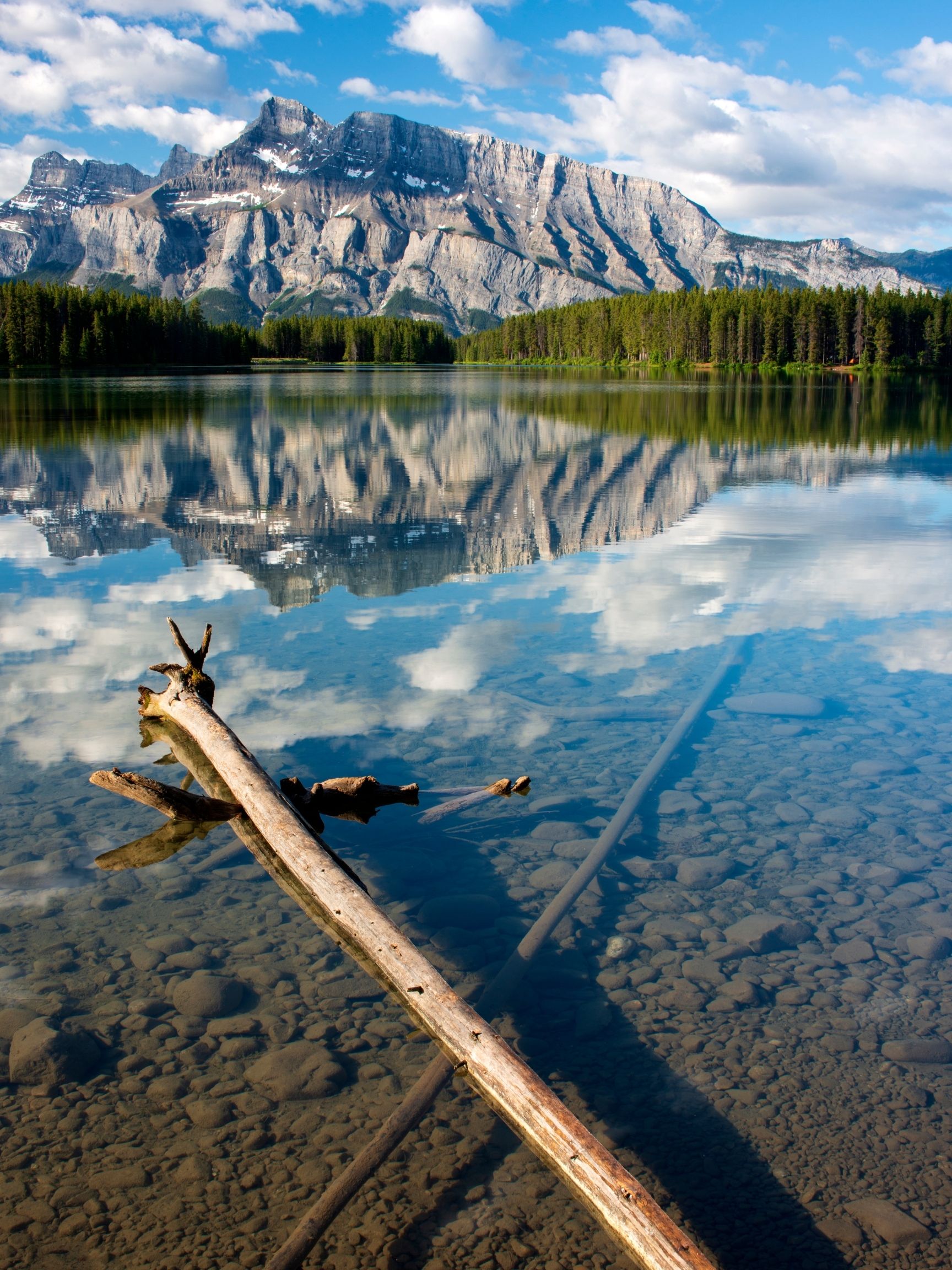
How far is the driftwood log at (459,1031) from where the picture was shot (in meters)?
3.41

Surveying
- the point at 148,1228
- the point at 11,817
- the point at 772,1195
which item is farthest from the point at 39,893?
the point at 772,1195

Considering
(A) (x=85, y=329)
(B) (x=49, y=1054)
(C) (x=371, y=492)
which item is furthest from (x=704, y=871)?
(A) (x=85, y=329)

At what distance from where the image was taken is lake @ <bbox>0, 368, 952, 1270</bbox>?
4051 millimetres

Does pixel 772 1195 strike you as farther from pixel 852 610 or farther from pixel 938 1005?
pixel 852 610

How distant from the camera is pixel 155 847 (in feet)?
23.4

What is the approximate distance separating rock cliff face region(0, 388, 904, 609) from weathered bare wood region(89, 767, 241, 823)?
617 cm

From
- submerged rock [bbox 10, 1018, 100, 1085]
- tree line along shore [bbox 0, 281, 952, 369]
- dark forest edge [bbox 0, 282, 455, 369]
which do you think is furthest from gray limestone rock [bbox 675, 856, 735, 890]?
dark forest edge [bbox 0, 282, 455, 369]

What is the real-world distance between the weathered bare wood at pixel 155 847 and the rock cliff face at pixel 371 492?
632 centimetres

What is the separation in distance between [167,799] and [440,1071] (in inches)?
143

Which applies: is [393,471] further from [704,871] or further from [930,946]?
[930,946]

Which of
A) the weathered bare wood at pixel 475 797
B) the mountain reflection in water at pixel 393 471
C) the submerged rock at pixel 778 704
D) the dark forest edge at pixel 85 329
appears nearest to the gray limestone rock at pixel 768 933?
the weathered bare wood at pixel 475 797

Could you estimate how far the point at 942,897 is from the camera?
21.0 ft

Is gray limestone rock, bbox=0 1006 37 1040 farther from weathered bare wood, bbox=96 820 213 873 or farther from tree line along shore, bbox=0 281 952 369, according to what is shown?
tree line along shore, bbox=0 281 952 369

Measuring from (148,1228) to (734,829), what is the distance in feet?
16.7
